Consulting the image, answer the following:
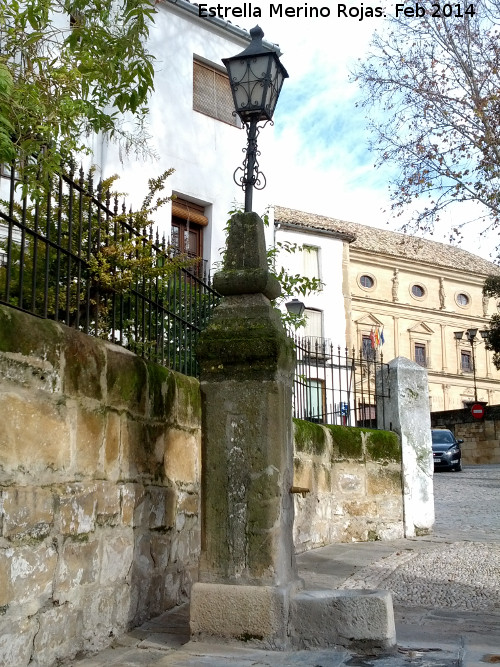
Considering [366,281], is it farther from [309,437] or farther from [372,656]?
[372,656]

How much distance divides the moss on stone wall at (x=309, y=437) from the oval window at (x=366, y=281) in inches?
1339

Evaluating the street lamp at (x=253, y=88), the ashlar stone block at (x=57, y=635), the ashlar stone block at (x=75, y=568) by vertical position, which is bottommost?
the ashlar stone block at (x=57, y=635)

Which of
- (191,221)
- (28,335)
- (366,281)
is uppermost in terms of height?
(366,281)

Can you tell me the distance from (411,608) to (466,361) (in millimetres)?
42961

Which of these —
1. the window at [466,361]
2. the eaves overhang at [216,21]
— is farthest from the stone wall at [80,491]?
the window at [466,361]

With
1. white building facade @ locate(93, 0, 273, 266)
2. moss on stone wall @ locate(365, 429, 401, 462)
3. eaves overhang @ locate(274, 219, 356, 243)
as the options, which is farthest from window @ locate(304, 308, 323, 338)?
moss on stone wall @ locate(365, 429, 401, 462)

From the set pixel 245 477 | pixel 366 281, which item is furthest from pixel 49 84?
pixel 366 281

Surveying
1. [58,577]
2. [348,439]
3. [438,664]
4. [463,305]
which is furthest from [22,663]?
[463,305]

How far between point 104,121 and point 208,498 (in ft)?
7.34

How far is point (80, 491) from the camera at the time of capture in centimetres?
371

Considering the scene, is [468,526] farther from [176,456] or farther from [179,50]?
[179,50]

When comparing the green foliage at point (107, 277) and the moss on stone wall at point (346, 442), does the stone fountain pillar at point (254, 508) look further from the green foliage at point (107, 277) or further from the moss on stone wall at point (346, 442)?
the moss on stone wall at point (346, 442)

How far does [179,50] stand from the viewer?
16312 millimetres

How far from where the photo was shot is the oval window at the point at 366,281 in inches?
1644
